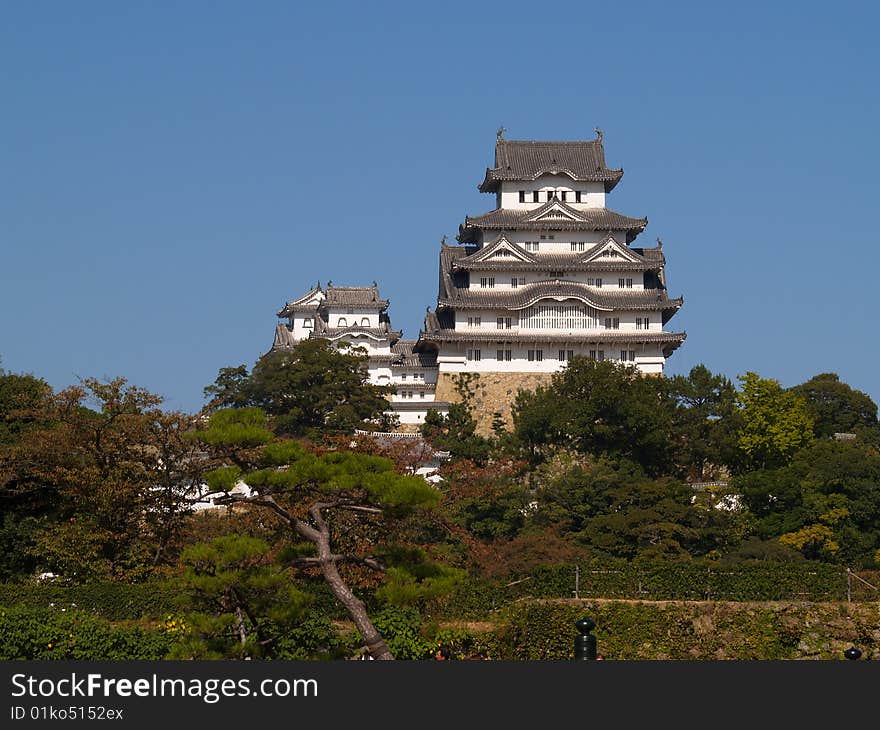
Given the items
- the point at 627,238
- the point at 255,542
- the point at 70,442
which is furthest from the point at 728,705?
the point at 627,238

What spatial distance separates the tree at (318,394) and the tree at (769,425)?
12266 mm

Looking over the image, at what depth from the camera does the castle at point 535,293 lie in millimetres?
59469

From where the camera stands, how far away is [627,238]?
6388 cm

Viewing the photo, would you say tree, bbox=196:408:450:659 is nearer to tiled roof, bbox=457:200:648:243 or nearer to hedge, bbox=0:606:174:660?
hedge, bbox=0:606:174:660

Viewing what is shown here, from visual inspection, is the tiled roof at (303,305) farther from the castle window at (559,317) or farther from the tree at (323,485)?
the tree at (323,485)

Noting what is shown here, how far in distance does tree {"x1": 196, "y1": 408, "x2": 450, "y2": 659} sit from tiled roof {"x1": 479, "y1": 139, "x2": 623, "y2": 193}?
44.4m

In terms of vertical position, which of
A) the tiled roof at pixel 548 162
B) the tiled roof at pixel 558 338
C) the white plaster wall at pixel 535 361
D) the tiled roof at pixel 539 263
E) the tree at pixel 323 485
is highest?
the tiled roof at pixel 548 162

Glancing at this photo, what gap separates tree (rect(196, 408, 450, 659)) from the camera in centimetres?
1984

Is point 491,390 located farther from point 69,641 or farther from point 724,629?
point 69,641

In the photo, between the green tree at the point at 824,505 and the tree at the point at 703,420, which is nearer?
the green tree at the point at 824,505

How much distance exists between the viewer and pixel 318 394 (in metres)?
50.9

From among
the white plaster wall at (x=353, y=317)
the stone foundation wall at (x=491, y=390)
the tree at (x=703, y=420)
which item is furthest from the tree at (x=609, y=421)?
the white plaster wall at (x=353, y=317)

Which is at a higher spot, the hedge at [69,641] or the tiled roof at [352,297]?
the tiled roof at [352,297]

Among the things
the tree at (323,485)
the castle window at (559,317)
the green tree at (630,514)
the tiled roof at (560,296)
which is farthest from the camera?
the castle window at (559,317)
